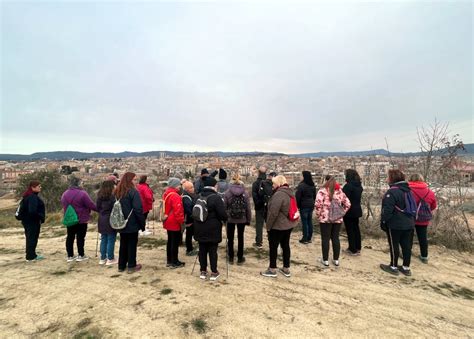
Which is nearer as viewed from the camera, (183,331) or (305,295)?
(183,331)

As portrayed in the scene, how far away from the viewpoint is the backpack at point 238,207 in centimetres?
462

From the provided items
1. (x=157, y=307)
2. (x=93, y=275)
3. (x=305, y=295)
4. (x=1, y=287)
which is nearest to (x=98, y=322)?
(x=157, y=307)

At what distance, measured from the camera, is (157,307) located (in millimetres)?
3361

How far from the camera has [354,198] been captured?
534cm

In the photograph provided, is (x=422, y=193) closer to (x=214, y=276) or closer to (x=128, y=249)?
(x=214, y=276)

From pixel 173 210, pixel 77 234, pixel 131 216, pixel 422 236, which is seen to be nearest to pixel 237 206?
pixel 173 210

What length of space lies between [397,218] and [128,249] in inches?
195

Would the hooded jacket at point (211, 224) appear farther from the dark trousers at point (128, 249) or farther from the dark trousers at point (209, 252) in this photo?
the dark trousers at point (128, 249)

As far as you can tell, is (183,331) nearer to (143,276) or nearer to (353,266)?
(143,276)

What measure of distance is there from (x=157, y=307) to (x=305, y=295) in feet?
7.08

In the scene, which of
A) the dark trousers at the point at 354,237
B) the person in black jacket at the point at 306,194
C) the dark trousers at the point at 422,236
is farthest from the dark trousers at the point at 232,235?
the dark trousers at the point at 422,236

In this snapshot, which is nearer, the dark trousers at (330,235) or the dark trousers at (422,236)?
the dark trousers at (330,235)

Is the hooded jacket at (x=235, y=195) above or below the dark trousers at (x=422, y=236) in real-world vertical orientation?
above

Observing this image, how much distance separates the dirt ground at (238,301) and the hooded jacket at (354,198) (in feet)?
3.22
